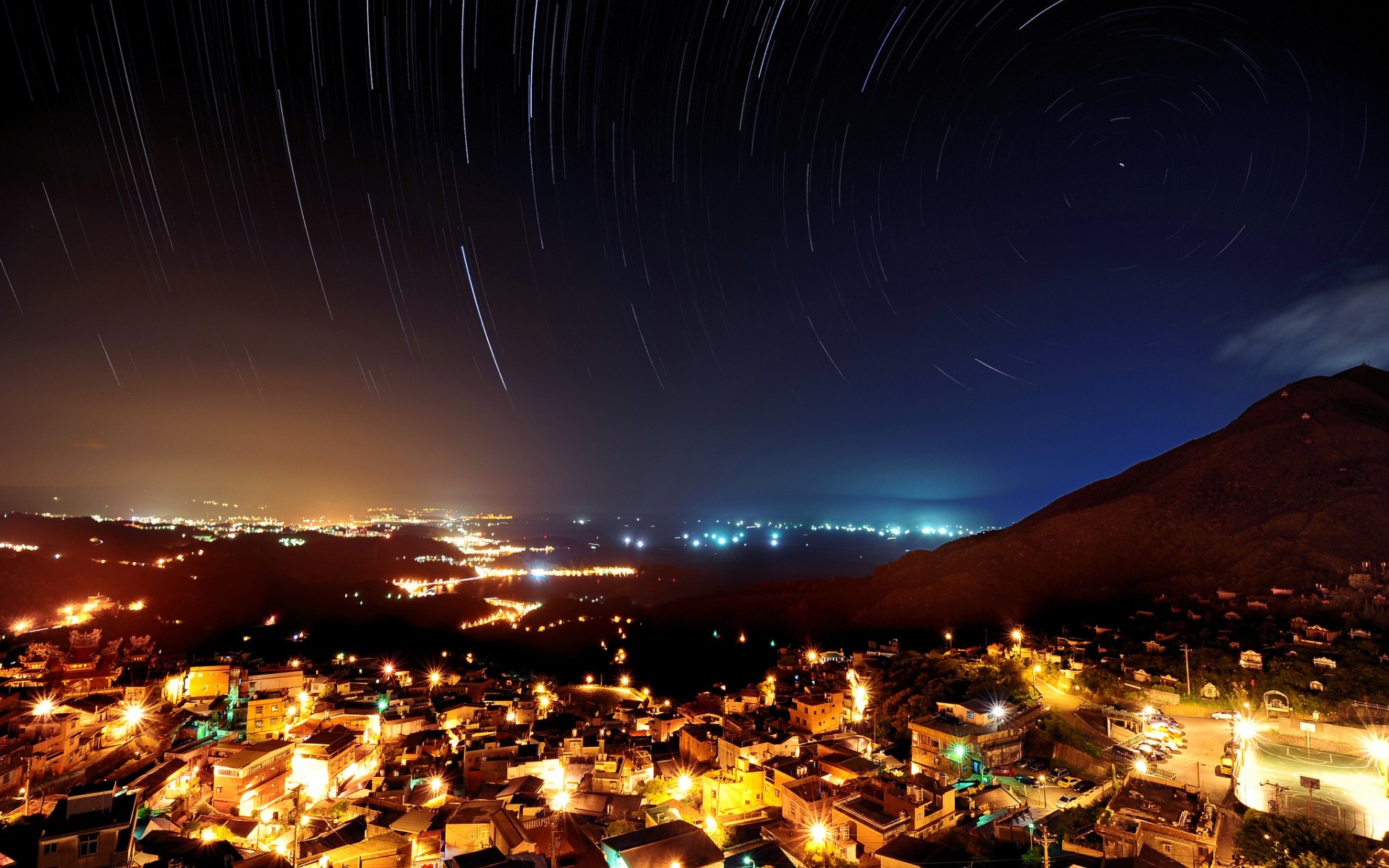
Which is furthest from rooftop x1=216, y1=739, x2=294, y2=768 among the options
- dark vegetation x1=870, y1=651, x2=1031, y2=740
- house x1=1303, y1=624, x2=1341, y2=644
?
house x1=1303, y1=624, x2=1341, y2=644

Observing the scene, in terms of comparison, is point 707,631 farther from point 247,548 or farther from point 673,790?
point 247,548

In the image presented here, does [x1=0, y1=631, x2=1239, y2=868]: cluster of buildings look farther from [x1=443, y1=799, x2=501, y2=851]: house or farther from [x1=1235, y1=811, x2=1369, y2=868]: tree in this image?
[x1=1235, y1=811, x2=1369, y2=868]: tree

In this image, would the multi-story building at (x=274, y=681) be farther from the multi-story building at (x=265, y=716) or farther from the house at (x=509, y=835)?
the house at (x=509, y=835)

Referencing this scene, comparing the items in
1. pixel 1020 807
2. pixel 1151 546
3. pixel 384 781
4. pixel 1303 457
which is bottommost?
pixel 384 781

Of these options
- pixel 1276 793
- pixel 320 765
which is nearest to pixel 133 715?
pixel 320 765

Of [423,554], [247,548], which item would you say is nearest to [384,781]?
[247,548]

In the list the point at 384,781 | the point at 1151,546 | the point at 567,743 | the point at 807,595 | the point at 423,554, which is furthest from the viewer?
the point at 423,554

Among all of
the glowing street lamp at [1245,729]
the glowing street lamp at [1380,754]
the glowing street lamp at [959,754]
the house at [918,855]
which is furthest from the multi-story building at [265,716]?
the glowing street lamp at [1380,754]
